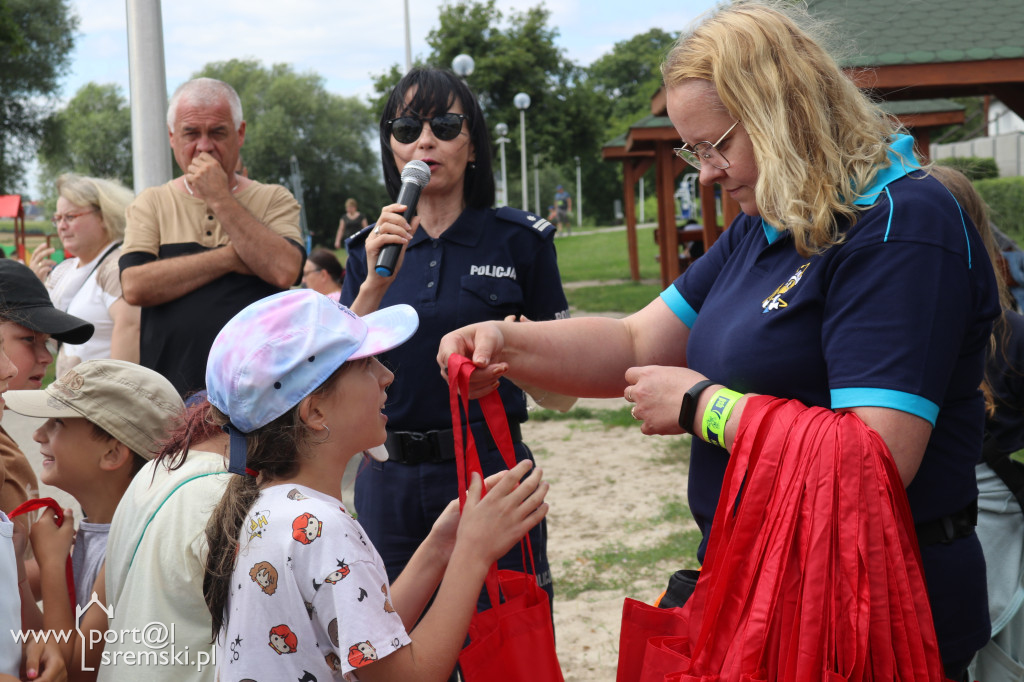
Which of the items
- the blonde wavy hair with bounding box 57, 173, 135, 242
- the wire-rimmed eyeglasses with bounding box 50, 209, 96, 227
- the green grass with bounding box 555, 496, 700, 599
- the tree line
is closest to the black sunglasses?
the green grass with bounding box 555, 496, 700, 599

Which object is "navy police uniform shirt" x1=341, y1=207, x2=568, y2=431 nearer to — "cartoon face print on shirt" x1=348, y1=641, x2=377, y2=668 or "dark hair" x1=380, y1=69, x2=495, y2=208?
"dark hair" x1=380, y1=69, x2=495, y2=208

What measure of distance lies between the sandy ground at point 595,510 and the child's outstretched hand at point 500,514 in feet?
7.44

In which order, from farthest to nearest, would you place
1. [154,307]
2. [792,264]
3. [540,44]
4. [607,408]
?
[540,44], [607,408], [154,307], [792,264]

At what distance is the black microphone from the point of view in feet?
8.86

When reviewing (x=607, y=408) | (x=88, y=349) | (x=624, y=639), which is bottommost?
(x=607, y=408)

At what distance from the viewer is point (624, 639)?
1.99m

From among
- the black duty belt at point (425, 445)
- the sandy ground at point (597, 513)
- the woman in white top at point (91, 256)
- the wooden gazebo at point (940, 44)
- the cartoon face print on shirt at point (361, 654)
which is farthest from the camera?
the wooden gazebo at point (940, 44)

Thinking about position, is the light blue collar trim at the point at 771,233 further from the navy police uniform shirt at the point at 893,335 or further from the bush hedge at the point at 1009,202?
the bush hedge at the point at 1009,202

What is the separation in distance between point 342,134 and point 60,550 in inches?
2300

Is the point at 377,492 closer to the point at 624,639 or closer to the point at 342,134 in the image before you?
the point at 624,639

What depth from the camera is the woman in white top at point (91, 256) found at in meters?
4.80

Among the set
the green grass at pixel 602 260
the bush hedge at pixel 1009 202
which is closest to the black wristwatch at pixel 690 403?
the bush hedge at pixel 1009 202

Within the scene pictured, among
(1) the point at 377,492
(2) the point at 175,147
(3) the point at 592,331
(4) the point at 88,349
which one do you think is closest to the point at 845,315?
(3) the point at 592,331
